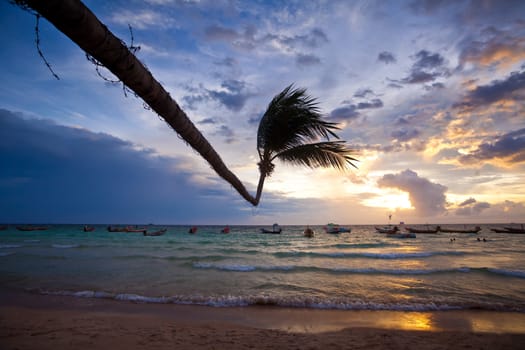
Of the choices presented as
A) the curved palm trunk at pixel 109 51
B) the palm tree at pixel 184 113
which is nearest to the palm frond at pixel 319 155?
the palm tree at pixel 184 113

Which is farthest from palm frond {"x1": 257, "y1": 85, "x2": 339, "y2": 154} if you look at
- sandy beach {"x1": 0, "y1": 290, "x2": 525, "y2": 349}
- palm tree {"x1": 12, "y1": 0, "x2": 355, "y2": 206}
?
sandy beach {"x1": 0, "y1": 290, "x2": 525, "y2": 349}

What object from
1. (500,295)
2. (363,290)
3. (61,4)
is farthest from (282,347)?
(500,295)

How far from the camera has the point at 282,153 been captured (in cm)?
460

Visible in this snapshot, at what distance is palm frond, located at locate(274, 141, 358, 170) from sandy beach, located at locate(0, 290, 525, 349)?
3246 millimetres

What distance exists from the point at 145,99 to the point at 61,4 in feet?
2.46

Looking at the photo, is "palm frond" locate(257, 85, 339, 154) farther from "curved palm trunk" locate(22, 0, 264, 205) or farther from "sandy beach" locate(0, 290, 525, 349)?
"sandy beach" locate(0, 290, 525, 349)

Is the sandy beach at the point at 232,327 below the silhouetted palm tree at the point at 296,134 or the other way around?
below

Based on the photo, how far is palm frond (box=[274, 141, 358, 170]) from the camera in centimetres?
412

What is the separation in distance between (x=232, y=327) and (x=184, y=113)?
514cm

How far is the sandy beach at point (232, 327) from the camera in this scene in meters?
4.62

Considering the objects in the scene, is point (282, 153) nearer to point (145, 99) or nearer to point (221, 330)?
point (145, 99)

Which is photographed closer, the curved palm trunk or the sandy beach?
the curved palm trunk

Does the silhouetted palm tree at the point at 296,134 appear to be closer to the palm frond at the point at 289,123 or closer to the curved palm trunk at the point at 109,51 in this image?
the palm frond at the point at 289,123

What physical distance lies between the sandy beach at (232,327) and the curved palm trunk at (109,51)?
4248mm
